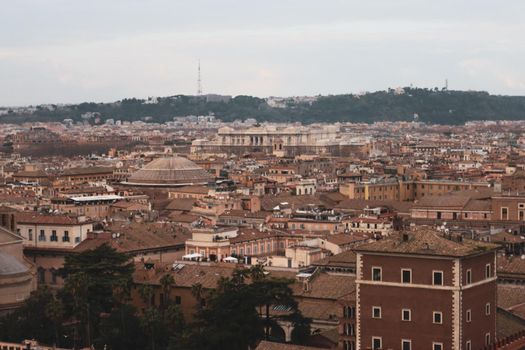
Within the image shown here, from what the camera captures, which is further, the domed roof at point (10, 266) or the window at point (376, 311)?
the domed roof at point (10, 266)

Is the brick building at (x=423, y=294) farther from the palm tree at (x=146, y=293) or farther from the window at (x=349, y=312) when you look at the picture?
the palm tree at (x=146, y=293)

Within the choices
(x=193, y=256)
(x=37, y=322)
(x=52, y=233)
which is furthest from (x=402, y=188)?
(x=37, y=322)

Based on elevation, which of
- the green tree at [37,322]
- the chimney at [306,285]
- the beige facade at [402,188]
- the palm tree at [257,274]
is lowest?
the beige facade at [402,188]

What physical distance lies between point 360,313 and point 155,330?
354 inches

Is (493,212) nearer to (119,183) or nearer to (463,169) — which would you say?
(119,183)

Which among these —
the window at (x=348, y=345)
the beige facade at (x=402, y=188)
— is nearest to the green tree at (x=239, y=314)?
the window at (x=348, y=345)

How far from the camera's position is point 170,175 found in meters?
106

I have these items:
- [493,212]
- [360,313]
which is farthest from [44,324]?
[493,212]

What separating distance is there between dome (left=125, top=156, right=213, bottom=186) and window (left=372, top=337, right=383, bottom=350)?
70.3 m

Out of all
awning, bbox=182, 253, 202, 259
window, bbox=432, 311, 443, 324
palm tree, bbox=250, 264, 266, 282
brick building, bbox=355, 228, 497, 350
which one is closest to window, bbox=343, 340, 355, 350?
brick building, bbox=355, 228, 497, 350

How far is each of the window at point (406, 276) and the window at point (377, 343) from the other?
5.39 ft

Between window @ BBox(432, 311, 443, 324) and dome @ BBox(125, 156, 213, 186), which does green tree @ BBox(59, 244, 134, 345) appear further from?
dome @ BBox(125, 156, 213, 186)

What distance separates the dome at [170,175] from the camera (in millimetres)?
105562

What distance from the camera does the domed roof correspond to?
48.8 metres
